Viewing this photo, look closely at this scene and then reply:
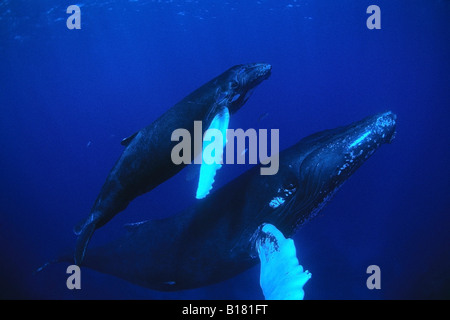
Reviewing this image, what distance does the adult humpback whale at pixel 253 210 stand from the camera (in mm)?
5621

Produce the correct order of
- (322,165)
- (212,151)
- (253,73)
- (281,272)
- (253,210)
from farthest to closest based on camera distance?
1. (253,73)
2. (253,210)
3. (322,165)
4. (212,151)
5. (281,272)

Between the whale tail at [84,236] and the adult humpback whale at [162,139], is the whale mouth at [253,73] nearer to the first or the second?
the adult humpback whale at [162,139]

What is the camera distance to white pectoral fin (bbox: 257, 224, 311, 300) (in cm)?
463

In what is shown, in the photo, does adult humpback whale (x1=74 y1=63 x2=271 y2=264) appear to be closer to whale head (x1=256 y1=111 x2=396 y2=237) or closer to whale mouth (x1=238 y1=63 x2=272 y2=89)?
whale mouth (x1=238 y1=63 x2=272 y2=89)

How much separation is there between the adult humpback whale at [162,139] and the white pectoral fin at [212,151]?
3 cm

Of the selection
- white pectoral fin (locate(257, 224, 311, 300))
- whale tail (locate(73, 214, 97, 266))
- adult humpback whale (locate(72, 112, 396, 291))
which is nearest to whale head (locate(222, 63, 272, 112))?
adult humpback whale (locate(72, 112, 396, 291))

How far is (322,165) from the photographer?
5609 millimetres

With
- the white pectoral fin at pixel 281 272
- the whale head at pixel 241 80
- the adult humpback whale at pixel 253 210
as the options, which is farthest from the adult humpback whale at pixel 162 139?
the white pectoral fin at pixel 281 272

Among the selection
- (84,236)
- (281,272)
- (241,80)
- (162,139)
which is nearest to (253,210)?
(281,272)

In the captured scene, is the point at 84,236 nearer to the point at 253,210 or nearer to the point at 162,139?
the point at 162,139

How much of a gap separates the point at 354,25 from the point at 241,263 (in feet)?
171

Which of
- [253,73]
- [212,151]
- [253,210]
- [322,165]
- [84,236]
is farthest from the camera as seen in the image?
[84,236]

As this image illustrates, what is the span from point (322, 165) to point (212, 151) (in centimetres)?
209
